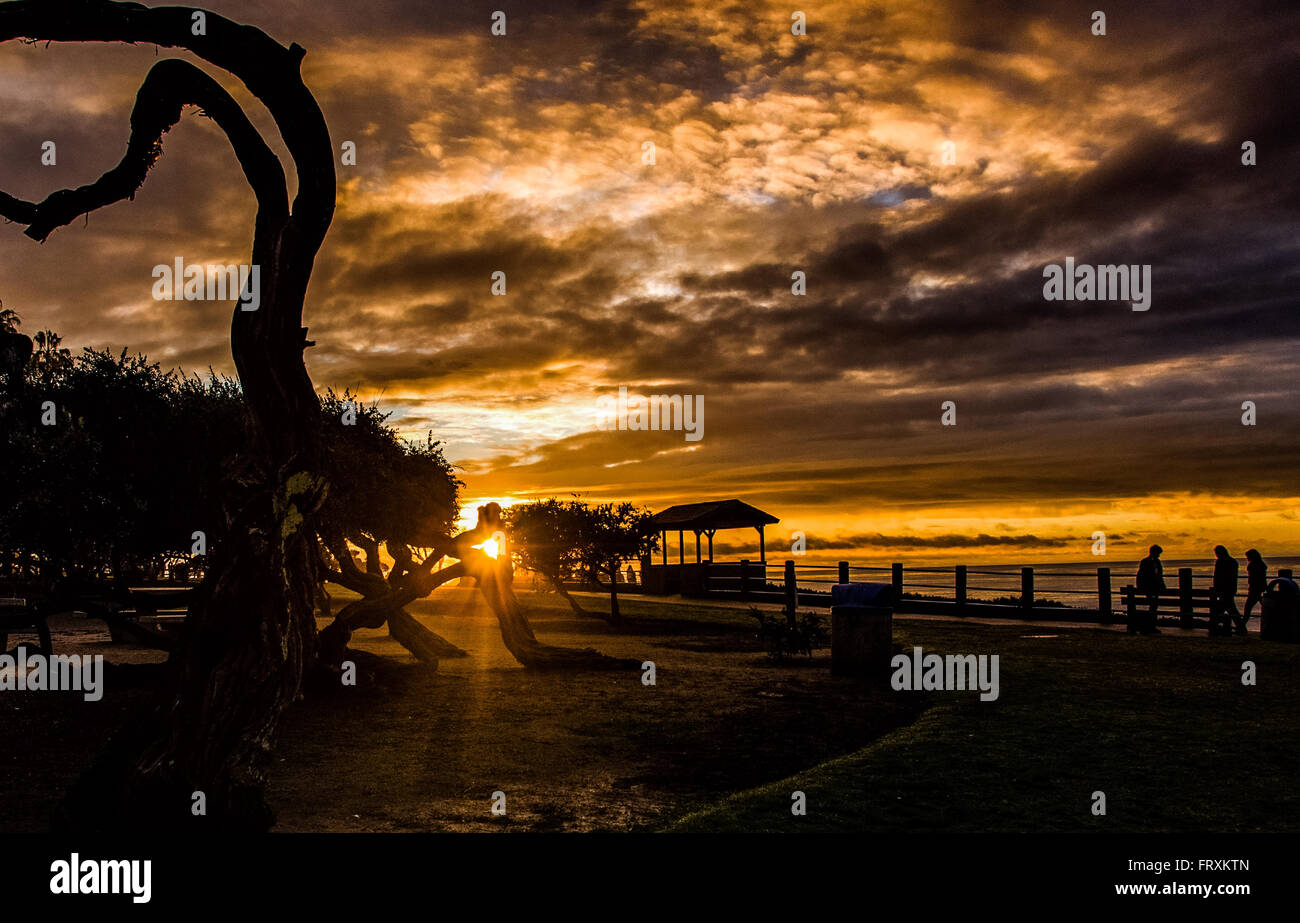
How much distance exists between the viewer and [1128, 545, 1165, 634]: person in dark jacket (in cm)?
2372

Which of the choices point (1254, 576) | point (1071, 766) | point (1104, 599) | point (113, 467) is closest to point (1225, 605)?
point (1254, 576)

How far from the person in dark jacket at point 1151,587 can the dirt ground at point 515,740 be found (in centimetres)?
996

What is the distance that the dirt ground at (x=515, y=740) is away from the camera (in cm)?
830

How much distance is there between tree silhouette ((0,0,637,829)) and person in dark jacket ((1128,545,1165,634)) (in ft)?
77.7

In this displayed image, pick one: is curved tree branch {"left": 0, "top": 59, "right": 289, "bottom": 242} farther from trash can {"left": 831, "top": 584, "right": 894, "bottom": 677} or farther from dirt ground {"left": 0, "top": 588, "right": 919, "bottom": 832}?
trash can {"left": 831, "top": 584, "right": 894, "bottom": 677}

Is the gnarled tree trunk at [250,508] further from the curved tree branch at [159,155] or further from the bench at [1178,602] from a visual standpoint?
the bench at [1178,602]

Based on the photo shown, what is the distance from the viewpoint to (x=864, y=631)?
16.9 metres

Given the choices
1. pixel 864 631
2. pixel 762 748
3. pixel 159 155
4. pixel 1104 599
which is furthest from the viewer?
pixel 1104 599

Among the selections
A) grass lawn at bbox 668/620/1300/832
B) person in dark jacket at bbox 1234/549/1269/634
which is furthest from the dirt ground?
person in dark jacket at bbox 1234/549/1269/634

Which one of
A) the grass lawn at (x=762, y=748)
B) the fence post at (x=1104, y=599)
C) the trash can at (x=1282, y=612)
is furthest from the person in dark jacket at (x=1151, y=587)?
the grass lawn at (x=762, y=748)

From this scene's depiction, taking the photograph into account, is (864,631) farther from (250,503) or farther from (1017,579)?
(1017,579)

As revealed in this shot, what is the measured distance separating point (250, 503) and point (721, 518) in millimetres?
41562

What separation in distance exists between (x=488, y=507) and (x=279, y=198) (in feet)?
42.7
